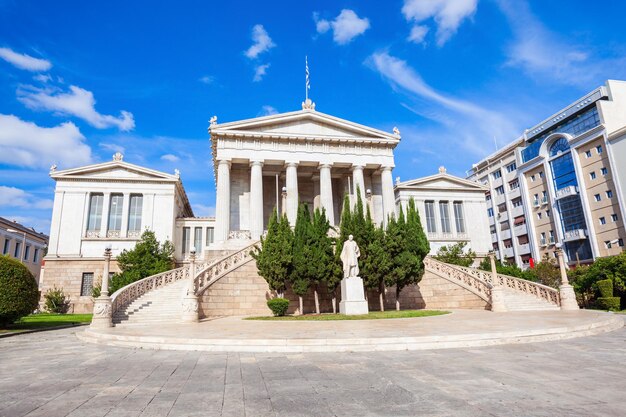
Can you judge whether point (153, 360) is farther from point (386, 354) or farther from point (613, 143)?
point (613, 143)

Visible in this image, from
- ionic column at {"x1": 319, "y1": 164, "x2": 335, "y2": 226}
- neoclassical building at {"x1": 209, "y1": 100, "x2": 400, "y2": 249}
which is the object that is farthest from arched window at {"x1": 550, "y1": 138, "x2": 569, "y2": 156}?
ionic column at {"x1": 319, "y1": 164, "x2": 335, "y2": 226}

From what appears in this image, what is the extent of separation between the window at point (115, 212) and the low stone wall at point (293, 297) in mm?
22340

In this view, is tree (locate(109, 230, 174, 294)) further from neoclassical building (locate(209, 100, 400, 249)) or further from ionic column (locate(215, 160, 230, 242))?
neoclassical building (locate(209, 100, 400, 249))

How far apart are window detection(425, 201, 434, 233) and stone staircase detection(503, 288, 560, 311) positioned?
23.3 meters

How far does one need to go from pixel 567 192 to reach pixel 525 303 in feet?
122

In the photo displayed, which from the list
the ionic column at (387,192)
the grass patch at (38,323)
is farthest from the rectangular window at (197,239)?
the ionic column at (387,192)

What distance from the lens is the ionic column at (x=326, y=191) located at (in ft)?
114

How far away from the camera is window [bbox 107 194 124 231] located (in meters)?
38.9

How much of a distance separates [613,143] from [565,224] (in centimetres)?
1215

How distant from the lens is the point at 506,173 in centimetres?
6462

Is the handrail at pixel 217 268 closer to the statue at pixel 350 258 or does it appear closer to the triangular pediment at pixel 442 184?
the statue at pixel 350 258

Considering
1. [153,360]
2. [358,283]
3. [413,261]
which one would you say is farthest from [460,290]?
[153,360]

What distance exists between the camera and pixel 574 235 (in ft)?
163

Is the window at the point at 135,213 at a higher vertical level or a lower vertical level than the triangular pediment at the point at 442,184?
lower
